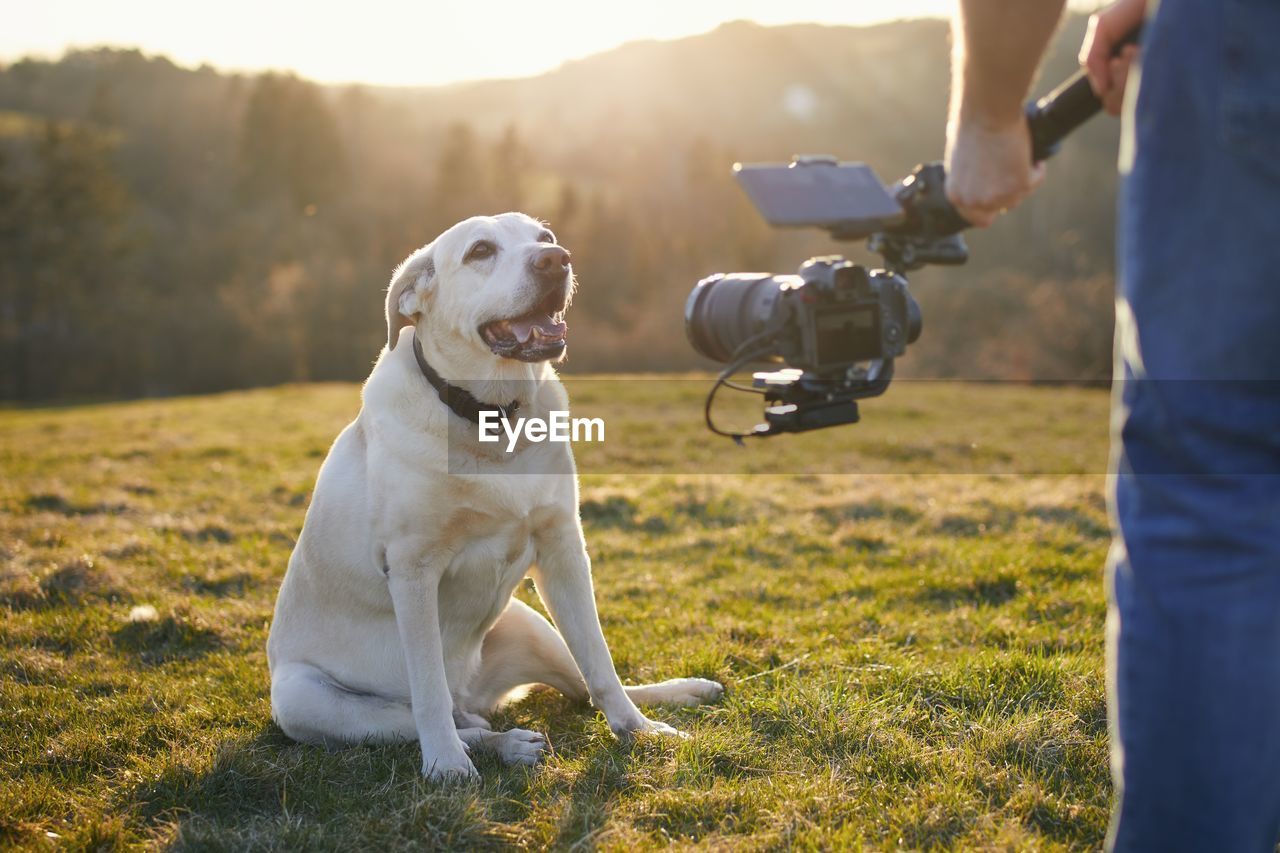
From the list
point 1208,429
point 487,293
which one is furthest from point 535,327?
point 1208,429

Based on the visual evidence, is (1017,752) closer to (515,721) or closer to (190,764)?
(515,721)

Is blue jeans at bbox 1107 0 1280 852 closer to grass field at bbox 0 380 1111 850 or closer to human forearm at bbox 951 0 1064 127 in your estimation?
human forearm at bbox 951 0 1064 127

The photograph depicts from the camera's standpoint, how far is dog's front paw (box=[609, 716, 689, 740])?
11.0 ft

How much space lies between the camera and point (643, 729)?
3.39 meters

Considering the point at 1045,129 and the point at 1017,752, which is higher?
the point at 1045,129

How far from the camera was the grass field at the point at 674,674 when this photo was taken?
2.76 m

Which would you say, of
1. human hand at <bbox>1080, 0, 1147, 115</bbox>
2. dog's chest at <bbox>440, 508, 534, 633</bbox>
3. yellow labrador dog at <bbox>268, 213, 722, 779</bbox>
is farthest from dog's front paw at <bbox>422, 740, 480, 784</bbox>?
human hand at <bbox>1080, 0, 1147, 115</bbox>

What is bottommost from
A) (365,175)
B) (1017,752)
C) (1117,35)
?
(1017,752)

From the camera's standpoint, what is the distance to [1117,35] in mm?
1862

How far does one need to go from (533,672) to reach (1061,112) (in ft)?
9.15

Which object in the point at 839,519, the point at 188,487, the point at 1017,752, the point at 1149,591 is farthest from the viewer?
the point at 188,487

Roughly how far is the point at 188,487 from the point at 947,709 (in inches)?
312

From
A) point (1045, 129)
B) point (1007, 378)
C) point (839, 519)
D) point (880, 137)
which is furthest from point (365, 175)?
point (1045, 129)

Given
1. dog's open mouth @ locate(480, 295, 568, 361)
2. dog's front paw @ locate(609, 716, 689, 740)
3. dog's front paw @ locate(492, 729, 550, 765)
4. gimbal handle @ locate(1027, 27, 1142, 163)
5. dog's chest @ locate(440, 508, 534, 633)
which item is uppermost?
gimbal handle @ locate(1027, 27, 1142, 163)
